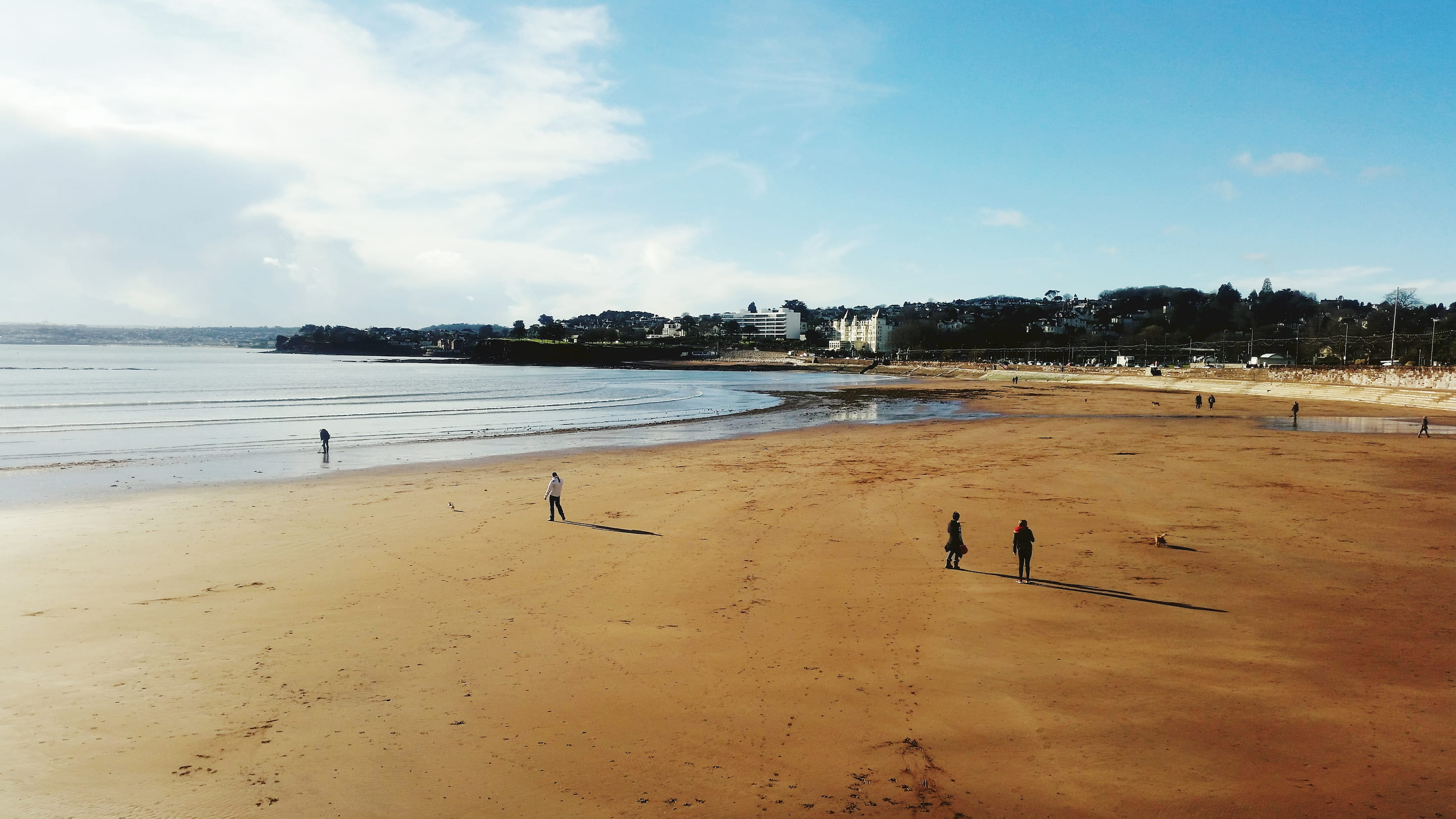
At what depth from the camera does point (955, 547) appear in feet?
45.4

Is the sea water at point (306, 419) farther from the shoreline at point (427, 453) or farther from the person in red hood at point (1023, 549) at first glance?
the person in red hood at point (1023, 549)

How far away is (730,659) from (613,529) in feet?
26.0

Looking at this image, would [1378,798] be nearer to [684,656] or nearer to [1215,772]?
[1215,772]

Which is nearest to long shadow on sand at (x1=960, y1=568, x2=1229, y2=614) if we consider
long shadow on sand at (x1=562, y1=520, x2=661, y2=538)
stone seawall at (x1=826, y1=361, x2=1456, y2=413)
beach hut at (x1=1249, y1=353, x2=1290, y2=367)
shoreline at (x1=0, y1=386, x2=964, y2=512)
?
long shadow on sand at (x1=562, y1=520, x2=661, y2=538)

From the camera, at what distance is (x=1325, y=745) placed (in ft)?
25.6

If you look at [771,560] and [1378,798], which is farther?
[771,560]

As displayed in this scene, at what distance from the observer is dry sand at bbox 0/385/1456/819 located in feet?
23.5

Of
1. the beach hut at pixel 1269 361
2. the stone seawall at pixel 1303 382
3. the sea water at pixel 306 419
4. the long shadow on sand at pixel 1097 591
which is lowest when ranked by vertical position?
the sea water at pixel 306 419

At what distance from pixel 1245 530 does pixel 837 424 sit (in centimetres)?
2782

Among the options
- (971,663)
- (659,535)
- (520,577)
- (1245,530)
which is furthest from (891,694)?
(1245,530)

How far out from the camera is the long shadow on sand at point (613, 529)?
17.0 metres

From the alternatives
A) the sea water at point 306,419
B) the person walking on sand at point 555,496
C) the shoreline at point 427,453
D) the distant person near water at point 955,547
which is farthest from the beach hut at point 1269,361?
the person walking on sand at point 555,496

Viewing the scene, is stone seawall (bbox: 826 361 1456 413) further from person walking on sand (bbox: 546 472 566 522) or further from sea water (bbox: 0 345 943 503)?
person walking on sand (bbox: 546 472 566 522)

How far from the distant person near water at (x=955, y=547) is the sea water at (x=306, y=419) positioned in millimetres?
21560
